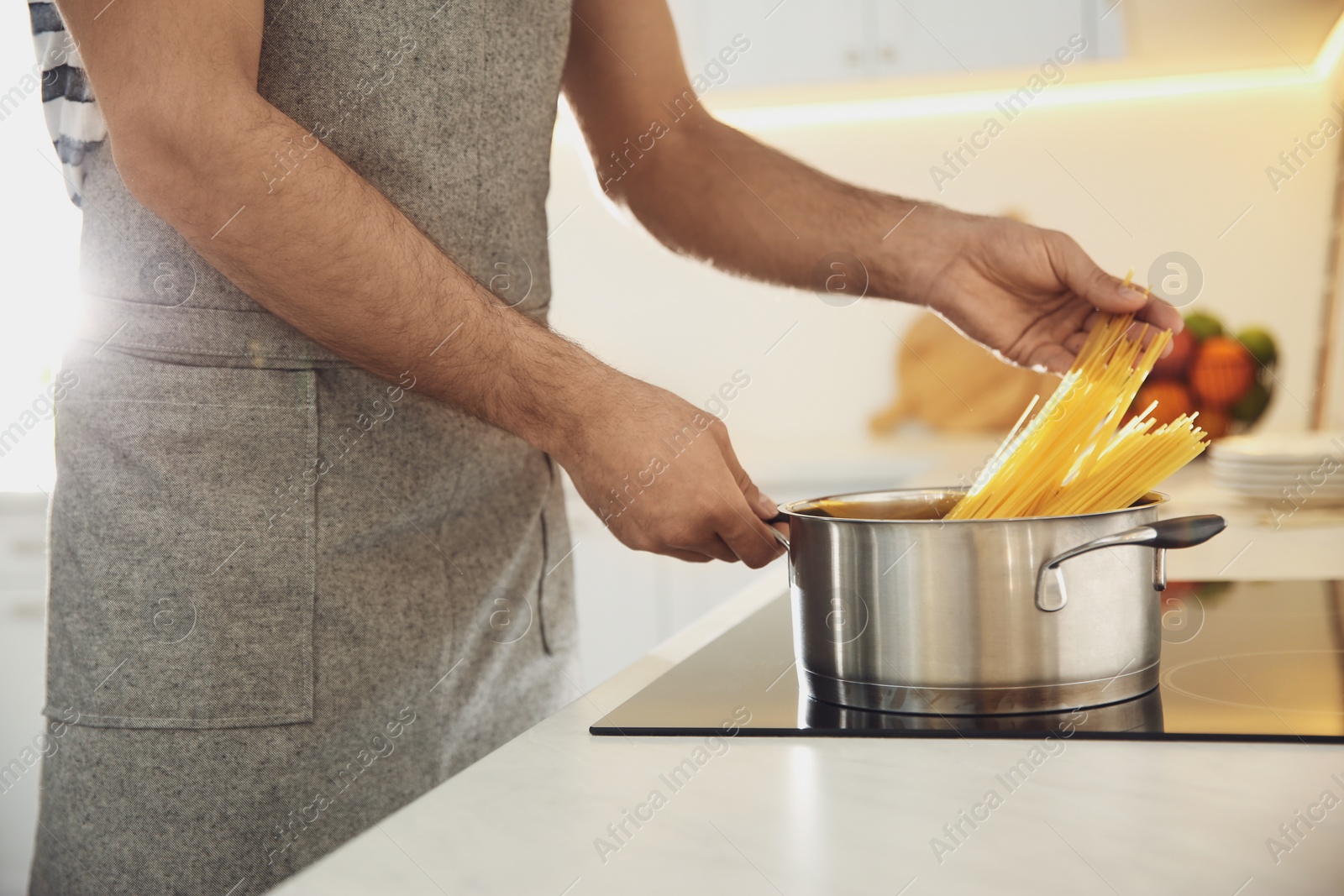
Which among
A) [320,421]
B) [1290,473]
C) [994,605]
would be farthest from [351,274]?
[1290,473]

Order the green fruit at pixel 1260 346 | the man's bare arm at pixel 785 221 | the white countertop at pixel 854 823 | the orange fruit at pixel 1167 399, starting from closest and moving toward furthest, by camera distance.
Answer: the white countertop at pixel 854 823
the man's bare arm at pixel 785 221
the orange fruit at pixel 1167 399
the green fruit at pixel 1260 346

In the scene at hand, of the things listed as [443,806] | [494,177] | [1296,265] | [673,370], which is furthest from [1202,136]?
[443,806]

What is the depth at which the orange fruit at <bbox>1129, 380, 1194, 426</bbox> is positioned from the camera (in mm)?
1663

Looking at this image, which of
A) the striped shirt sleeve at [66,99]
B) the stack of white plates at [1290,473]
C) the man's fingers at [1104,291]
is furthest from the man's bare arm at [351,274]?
the stack of white plates at [1290,473]

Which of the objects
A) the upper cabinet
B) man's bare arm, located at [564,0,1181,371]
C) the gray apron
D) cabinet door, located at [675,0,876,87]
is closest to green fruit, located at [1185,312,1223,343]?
the upper cabinet

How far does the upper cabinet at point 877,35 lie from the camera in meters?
2.15

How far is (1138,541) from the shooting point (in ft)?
1.65

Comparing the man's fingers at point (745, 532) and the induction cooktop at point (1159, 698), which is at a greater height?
the man's fingers at point (745, 532)

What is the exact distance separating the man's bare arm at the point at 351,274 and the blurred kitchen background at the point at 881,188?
1384 mm

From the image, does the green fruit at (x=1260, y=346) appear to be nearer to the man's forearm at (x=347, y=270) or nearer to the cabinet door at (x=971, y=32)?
the cabinet door at (x=971, y=32)

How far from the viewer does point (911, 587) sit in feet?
1.63

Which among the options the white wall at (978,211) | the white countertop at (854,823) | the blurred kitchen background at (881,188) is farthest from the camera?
the white wall at (978,211)

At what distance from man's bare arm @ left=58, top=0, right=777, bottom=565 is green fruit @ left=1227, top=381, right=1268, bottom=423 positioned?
1376 mm

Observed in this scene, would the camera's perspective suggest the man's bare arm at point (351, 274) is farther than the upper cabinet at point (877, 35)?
No
